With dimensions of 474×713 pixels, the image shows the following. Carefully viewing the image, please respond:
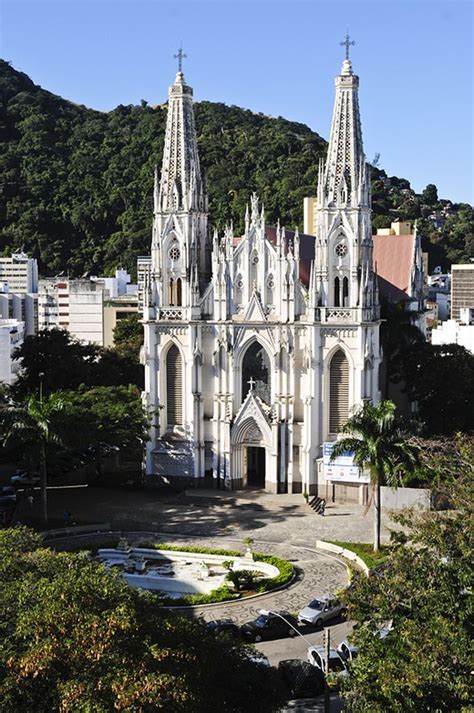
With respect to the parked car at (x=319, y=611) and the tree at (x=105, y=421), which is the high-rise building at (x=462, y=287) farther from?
the parked car at (x=319, y=611)

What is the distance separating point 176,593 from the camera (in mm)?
33844

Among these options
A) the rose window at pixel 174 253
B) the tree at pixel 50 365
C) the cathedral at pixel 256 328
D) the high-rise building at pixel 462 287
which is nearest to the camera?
the cathedral at pixel 256 328

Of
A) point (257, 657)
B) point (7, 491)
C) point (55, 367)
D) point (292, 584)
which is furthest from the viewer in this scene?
point (55, 367)

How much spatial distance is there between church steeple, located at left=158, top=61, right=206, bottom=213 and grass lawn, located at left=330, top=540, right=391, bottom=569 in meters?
19.0

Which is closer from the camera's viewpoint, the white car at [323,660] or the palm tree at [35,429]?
the white car at [323,660]

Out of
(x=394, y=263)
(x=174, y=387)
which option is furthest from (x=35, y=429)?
(x=394, y=263)

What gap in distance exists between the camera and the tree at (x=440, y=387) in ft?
158

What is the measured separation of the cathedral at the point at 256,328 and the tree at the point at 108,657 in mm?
25397

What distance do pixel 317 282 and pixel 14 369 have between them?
3457 cm

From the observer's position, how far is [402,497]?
1642 inches

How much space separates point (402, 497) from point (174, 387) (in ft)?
42.4

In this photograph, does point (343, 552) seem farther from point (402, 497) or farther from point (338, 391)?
point (338, 391)

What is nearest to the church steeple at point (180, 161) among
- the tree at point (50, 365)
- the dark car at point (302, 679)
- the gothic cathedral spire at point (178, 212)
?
the gothic cathedral spire at point (178, 212)

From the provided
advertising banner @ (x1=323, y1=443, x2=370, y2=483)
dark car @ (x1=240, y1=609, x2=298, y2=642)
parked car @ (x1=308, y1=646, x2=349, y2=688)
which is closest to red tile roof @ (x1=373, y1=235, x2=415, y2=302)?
advertising banner @ (x1=323, y1=443, x2=370, y2=483)
